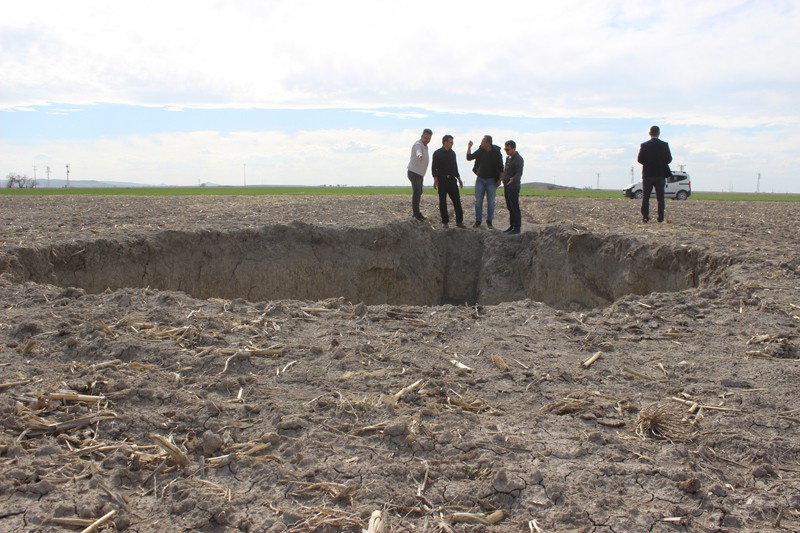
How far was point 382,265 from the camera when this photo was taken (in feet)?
40.1

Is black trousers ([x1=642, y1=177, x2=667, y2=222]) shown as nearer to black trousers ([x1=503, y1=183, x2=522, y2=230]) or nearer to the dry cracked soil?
black trousers ([x1=503, y1=183, x2=522, y2=230])

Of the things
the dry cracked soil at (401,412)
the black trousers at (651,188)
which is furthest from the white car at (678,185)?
the dry cracked soil at (401,412)

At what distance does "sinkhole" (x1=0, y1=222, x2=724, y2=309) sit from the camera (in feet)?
31.2

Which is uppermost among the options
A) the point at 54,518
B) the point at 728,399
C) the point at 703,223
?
the point at 703,223

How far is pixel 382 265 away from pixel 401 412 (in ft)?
27.0

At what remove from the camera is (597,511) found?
3.09 metres

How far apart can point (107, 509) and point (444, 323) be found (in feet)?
11.5

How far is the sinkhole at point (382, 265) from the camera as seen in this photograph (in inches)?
374

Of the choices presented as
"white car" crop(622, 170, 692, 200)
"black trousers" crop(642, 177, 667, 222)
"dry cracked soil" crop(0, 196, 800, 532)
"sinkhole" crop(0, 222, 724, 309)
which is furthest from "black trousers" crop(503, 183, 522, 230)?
"white car" crop(622, 170, 692, 200)

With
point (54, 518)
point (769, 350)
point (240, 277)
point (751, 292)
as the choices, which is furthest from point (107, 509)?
point (240, 277)

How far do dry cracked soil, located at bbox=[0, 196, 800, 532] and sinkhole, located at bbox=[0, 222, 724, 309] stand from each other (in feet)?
3.98

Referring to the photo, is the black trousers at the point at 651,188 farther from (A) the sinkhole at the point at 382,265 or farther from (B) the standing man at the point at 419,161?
(B) the standing man at the point at 419,161

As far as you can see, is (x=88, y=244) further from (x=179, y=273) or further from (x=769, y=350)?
(x=769, y=350)

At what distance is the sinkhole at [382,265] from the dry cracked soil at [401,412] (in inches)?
47.8
